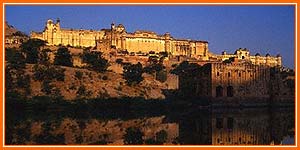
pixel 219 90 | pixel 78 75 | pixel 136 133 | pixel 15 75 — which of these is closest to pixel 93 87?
pixel 78 75

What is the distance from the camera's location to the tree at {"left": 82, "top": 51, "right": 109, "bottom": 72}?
25.5 m

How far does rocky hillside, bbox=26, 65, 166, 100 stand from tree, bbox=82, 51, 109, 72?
57.4 inches

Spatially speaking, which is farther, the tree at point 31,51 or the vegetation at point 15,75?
the tree at point 31,51

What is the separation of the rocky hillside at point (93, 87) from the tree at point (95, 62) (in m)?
1.46

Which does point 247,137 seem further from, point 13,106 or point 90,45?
point 90,45

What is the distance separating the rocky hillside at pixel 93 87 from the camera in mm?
19342

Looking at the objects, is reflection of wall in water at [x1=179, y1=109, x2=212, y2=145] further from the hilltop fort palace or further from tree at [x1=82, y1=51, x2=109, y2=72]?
the hilltop fort palace

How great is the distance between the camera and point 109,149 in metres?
6.44

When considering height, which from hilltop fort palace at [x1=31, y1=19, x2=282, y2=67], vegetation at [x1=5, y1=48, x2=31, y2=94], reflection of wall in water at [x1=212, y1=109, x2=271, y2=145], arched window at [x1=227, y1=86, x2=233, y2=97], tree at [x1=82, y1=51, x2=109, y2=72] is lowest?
reflection of wall in water at [x1=212, y1=109, x2=271, y2=145]

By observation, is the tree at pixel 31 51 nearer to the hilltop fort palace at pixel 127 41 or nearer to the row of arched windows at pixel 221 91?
the row of arched windows at pixel 221 91

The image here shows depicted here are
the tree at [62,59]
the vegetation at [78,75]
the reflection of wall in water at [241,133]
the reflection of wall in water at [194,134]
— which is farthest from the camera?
the tree at [62,59]

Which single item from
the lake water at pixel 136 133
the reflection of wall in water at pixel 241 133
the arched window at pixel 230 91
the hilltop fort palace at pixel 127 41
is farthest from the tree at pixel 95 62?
the reflection of wall in water at pixel 241 133

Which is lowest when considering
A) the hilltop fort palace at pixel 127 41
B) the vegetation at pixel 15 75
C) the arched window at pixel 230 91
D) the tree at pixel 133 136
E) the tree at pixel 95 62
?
the tree at pixel 133 136

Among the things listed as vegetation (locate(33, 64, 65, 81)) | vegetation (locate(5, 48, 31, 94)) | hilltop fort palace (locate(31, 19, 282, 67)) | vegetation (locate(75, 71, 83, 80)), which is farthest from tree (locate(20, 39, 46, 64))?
hilltop fort palace (locate(31, 19, 282, 67))
